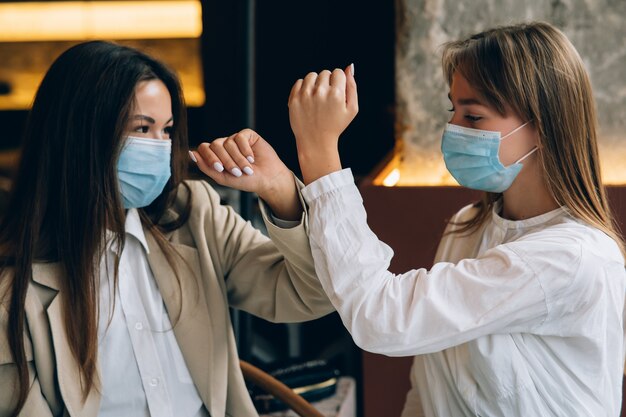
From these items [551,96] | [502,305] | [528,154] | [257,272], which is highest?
[551,96]

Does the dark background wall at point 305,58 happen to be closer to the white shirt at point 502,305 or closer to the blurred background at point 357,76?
the blurred background at point 357,76

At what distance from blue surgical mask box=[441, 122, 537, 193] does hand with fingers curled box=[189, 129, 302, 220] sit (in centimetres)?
34

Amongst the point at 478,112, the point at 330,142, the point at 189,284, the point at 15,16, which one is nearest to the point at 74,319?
the point at 189,284

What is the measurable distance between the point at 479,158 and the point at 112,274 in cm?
84

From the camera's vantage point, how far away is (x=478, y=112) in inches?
60.4

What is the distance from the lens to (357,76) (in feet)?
14.8

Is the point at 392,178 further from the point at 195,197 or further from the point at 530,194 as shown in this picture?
the point at 530,194

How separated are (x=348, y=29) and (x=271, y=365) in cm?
247

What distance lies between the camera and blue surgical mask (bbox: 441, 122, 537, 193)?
154 centimetres

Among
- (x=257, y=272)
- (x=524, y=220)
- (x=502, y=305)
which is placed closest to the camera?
(x=502, y=305)

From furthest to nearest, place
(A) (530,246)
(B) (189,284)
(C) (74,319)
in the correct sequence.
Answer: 1. (B) (189,284)
2. (C) (74,319)
3. (A) (530,246)

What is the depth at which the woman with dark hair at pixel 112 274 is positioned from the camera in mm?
1636

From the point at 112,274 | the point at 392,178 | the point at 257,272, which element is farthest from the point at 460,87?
the point at 392,178

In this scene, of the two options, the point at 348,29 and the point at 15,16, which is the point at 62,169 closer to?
the point at 348,29
